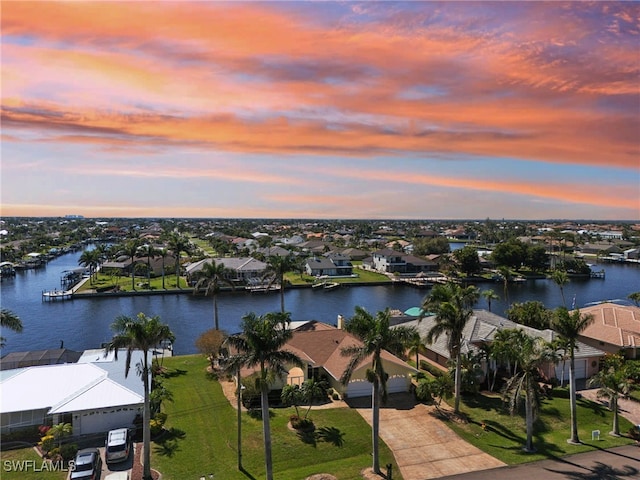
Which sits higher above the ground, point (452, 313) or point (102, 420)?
point (452, 313)

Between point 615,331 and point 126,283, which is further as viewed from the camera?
point 126,283

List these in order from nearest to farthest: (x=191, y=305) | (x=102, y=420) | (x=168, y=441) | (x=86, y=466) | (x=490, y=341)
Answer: (x=86, y=466) < (x=168, y=441) < (x=102, y=420) < (x=490, y=341) < (x=191, y=305)

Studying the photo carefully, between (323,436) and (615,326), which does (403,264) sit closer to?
(615,326)

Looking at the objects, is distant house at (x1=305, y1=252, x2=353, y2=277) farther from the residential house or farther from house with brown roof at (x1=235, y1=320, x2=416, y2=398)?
the residential house

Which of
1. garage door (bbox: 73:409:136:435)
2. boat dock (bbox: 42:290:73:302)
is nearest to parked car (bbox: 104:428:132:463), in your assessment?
garage door (bbox: 73:409:136:435)

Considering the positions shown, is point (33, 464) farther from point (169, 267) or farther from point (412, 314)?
point (169, 267)

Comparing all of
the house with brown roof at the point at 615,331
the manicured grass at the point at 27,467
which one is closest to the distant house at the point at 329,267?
the house with brown roof at the point at 615,331

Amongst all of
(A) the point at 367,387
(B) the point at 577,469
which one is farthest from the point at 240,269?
(B) the point at 577,469
